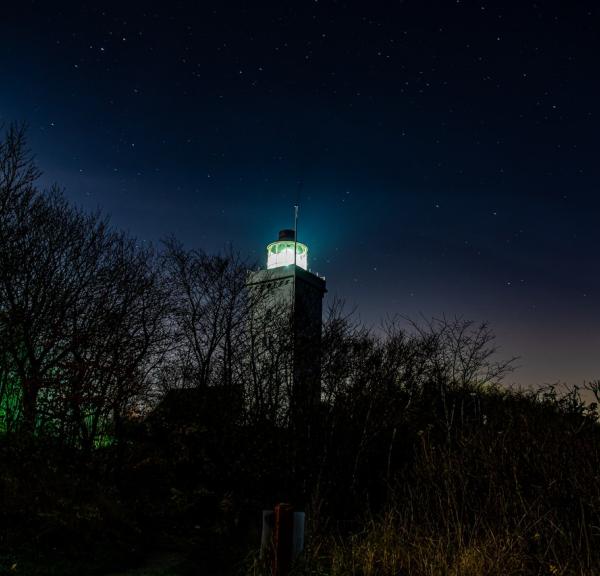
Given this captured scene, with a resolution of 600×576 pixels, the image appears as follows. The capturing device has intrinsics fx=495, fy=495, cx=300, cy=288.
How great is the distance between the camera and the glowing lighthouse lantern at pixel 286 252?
25.1m

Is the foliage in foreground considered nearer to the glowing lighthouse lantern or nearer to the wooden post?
the wooden post

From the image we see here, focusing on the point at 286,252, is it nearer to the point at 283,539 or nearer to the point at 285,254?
the point at 285,254

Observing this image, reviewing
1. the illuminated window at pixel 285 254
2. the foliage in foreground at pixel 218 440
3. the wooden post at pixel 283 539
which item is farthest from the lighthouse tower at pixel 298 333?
the wooden post at pixel 283 539

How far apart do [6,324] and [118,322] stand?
2237 millimetres

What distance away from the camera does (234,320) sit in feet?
43.4

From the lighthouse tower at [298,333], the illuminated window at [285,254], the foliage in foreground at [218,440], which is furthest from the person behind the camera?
the illuminated window at [285,254]


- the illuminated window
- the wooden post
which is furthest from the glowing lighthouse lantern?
the wooden post

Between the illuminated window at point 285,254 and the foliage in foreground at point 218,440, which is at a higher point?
the illuminated window at point 285,254

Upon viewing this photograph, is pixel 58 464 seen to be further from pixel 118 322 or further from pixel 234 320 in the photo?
pixel 234 320

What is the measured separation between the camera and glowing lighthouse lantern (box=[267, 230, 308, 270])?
25.1 meters

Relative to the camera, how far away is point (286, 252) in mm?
25281

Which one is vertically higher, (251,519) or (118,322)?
(118,322)

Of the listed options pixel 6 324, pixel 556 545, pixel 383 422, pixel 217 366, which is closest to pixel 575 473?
pixel 556 545

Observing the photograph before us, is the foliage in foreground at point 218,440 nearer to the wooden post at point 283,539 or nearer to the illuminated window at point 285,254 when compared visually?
the wooden post at point 283,539
